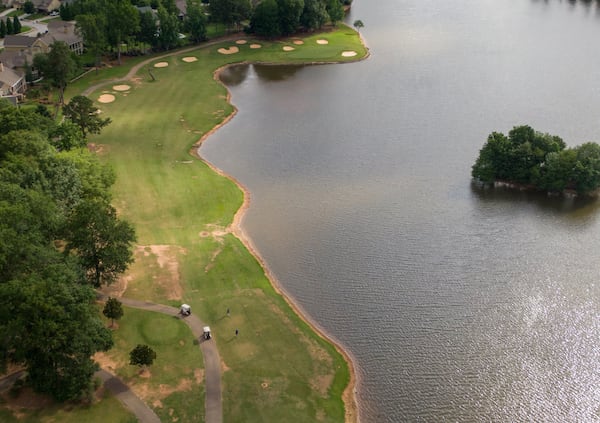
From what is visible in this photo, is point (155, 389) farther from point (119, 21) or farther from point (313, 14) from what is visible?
point (313, 14)

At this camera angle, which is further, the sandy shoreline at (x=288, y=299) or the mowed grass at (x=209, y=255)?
the mowed grass at (x=209, y=255)

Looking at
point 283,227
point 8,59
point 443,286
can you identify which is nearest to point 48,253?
point 283,227

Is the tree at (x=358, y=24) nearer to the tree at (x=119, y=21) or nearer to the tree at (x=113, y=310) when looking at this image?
the tree at (x=119, y=21)

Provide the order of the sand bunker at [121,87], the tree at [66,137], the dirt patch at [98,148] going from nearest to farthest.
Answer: the tree at [66,137]
the dirt patch at [98,148]
the sand bunker at [121,87]

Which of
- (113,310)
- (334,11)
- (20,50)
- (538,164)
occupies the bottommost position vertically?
(113,310)

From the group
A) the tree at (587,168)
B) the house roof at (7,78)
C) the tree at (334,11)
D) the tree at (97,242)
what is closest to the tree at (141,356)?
the tree at (97,242)

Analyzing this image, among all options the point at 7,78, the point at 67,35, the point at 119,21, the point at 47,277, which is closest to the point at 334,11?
the point at 119,21

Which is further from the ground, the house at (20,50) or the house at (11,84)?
the house at (20,50)
